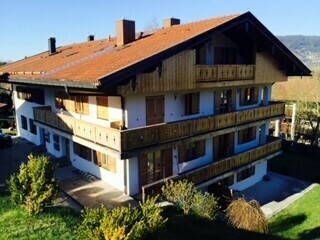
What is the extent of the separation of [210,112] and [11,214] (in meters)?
12.9

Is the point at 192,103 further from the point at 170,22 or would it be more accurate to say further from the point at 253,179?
the point at 253,179

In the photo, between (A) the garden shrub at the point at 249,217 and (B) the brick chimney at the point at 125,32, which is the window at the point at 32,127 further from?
(A) the garden shrub at the point at 249,217

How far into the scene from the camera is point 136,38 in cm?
2181

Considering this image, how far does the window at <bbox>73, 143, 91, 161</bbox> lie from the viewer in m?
20.0

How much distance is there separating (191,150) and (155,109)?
4.04m

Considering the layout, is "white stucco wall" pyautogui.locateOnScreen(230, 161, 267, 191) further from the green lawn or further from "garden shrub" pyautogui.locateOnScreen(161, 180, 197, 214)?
"garden shrub" pyautogui.locateOnScreen(161, 180, 197, 214)

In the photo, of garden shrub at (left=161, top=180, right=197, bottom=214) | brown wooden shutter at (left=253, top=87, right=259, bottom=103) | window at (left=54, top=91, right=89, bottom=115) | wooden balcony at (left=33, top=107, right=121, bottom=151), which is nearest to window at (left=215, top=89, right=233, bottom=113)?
brown wooden shutter at (left=253, top=87, right=259, bottom=103)

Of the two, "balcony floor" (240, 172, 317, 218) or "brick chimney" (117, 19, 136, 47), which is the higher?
"brick chimney" (117, 19, 136, 47)

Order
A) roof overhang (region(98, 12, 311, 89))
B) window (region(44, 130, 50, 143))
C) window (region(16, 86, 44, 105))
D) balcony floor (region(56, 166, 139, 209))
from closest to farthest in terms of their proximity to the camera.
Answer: roof overhang (region(98, 12, 311, 89))
balcony floor (region(56, 166, 139, 209))
window (region(44, 130, 50, 143))
window (region(16, 86, 44, 105))

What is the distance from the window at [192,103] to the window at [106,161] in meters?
5.27

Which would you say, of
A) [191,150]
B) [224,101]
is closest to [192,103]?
[191,150]

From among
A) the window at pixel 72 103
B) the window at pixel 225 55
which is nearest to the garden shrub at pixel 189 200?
the window at pixel 72 103

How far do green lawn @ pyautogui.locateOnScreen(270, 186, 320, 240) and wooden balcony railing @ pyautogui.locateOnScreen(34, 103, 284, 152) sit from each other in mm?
6255

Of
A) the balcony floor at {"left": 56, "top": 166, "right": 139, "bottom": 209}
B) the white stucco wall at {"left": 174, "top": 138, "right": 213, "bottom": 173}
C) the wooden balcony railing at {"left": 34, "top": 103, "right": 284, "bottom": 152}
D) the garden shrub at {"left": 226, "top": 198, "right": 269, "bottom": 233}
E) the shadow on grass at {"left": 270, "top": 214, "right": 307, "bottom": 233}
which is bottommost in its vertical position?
the shadow on grass at {"left": 270, "top": 214, "right": 307, "bottom": 233}
